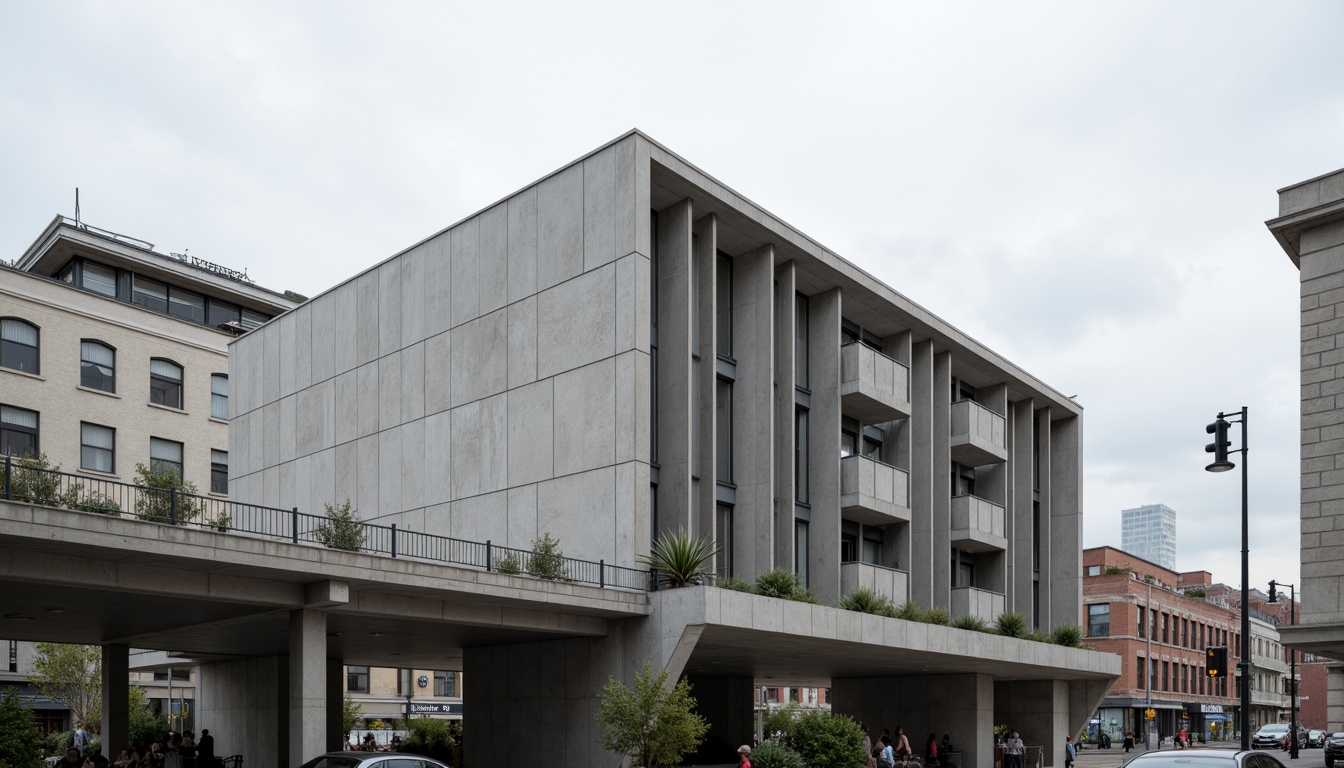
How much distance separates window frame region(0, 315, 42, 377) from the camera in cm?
4925

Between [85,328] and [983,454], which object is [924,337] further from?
[85,328]

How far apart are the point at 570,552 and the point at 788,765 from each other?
23.4ft

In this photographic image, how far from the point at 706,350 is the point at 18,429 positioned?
1341 inches

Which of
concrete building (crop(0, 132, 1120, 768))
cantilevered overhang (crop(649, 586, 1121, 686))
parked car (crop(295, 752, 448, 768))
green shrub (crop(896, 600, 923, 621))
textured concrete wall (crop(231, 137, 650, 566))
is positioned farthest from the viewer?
green shrub (crop(896, 600, 923, 621))

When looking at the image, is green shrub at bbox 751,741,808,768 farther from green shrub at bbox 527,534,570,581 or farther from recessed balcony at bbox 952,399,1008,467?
recessed balcony at bbox 952,399,1008,467

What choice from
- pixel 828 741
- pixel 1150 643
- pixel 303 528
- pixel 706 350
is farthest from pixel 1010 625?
pixel 1150 643

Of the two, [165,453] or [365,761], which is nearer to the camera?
[365,761]

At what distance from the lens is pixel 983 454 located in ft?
140

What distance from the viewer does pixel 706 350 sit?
101 feet

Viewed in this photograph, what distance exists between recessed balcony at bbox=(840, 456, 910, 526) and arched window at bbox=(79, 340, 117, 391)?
35.8 meters

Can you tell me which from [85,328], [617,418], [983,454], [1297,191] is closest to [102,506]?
→ [617,418]

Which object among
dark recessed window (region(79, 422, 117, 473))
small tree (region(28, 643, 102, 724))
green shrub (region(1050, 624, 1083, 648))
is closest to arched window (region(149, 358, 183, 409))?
dark recessed window (region(79, 422, 117, 473))

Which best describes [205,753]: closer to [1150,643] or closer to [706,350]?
[706,350]

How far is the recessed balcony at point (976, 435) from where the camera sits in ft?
135
